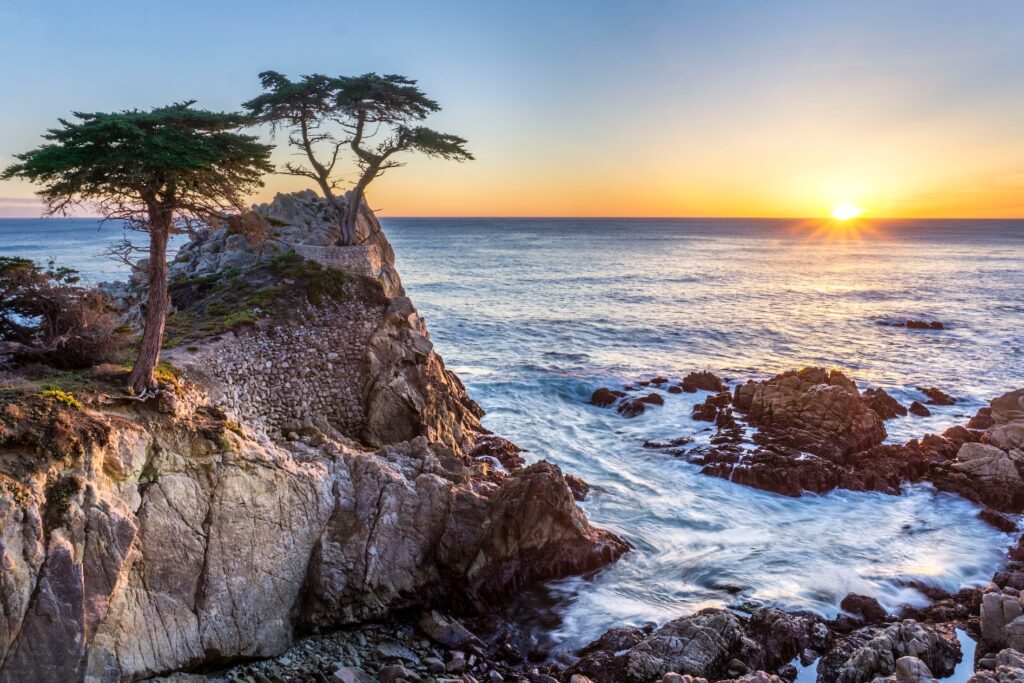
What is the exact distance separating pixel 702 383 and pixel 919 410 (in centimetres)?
1029

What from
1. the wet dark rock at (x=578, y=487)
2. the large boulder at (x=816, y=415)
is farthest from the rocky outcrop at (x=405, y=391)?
the large boulder at (x=816, y=415)

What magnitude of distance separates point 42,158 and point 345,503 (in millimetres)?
9847

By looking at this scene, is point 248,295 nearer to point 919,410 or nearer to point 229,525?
point 229,525

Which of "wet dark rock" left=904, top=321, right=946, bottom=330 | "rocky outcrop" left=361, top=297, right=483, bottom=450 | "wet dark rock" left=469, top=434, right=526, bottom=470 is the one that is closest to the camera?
"rocky outcrop" left=361, top=297, right=483, bottom=450

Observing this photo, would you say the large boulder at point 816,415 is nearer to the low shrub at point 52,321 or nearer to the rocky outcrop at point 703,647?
the rocky outcrop at point 703,647

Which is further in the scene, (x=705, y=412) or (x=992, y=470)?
(x=705, y=412)

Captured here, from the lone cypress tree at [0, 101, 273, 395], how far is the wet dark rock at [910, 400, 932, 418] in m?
31.0

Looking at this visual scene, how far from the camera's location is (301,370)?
21891 mm

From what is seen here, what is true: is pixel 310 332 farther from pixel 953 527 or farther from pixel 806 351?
pixel 806 351

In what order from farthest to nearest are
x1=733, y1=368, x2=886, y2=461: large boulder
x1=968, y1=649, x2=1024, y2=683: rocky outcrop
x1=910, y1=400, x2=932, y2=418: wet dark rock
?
x1=910, y1=400, x2=932, y2=418: wet dark rock, x1=733, y1=368, x2=886, y2=461: large boulder, x1=968, y1=649, x2=1024, y2=683: rocky outcrop

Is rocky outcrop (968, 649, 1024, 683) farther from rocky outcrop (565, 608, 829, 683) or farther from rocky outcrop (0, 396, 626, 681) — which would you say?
rocky outcrop (0, 396, 626, 681)

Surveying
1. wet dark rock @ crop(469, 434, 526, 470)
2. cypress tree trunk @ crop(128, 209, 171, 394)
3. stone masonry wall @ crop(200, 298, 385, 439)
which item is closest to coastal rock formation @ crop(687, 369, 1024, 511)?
wet dark rock @ crop(469, 434, 526, 470)

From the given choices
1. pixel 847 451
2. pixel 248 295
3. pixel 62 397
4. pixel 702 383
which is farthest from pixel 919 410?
pixel 62 397

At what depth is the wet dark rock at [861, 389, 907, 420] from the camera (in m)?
30.4
